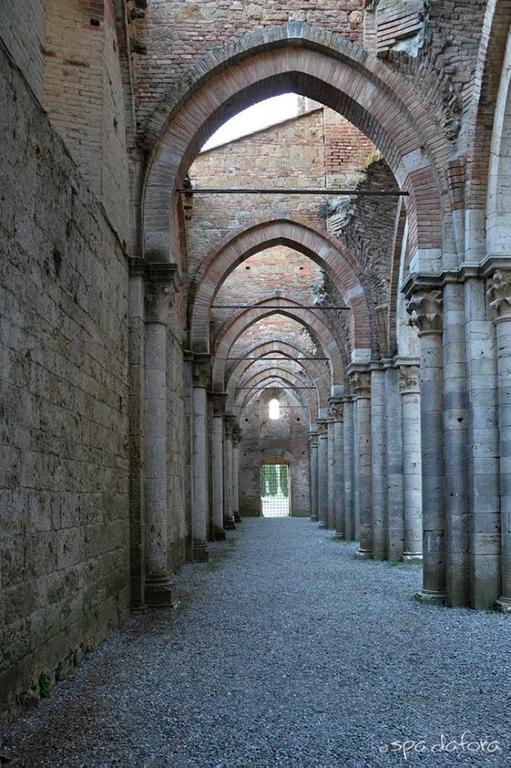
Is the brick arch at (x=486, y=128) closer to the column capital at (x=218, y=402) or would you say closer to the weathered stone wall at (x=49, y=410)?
the weathered stone wall at (x=49, y=410)

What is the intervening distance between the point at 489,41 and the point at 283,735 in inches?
295

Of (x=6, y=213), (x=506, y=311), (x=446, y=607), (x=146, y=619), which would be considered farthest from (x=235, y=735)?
(x=506, y=311)

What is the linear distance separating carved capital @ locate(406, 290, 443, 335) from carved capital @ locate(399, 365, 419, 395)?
5.36 meters

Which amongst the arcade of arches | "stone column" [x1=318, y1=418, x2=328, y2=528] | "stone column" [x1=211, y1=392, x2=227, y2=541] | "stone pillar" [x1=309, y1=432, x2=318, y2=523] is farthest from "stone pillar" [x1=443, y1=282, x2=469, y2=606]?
"stone pillar" [x1=309, y1=432, x2=318, y2=523]

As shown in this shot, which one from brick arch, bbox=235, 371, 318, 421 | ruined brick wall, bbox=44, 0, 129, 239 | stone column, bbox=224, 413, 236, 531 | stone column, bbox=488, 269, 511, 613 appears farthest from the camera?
brick arch, bbox=235, 371, 318, 421

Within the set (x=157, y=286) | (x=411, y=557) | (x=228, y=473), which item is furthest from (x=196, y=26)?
(x=228, y=473)

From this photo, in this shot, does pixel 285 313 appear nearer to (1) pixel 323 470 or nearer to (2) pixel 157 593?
(1) pixel 323 470

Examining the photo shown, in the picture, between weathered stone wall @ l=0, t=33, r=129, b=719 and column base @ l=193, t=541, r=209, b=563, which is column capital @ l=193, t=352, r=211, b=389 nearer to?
column base @ l=193, t=541, r=209, b=563

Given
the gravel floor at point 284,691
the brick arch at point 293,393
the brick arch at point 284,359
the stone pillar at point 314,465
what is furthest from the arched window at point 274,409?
the gravel floor at point 284,691

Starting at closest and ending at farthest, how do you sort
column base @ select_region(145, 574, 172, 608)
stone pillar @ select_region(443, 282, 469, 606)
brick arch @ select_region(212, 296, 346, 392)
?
stone pillar @ select_region(443, 282, 469, 606) → column base @ select_region(145, 574, 172, 608) → brick arch @ select_region(212, 296, 346, 392)

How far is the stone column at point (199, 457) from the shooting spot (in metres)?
16.8

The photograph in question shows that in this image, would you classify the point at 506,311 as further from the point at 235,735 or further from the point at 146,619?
the point at 235,735

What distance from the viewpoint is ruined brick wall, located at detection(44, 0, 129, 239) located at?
8.33 meters

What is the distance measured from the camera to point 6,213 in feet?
15.8
